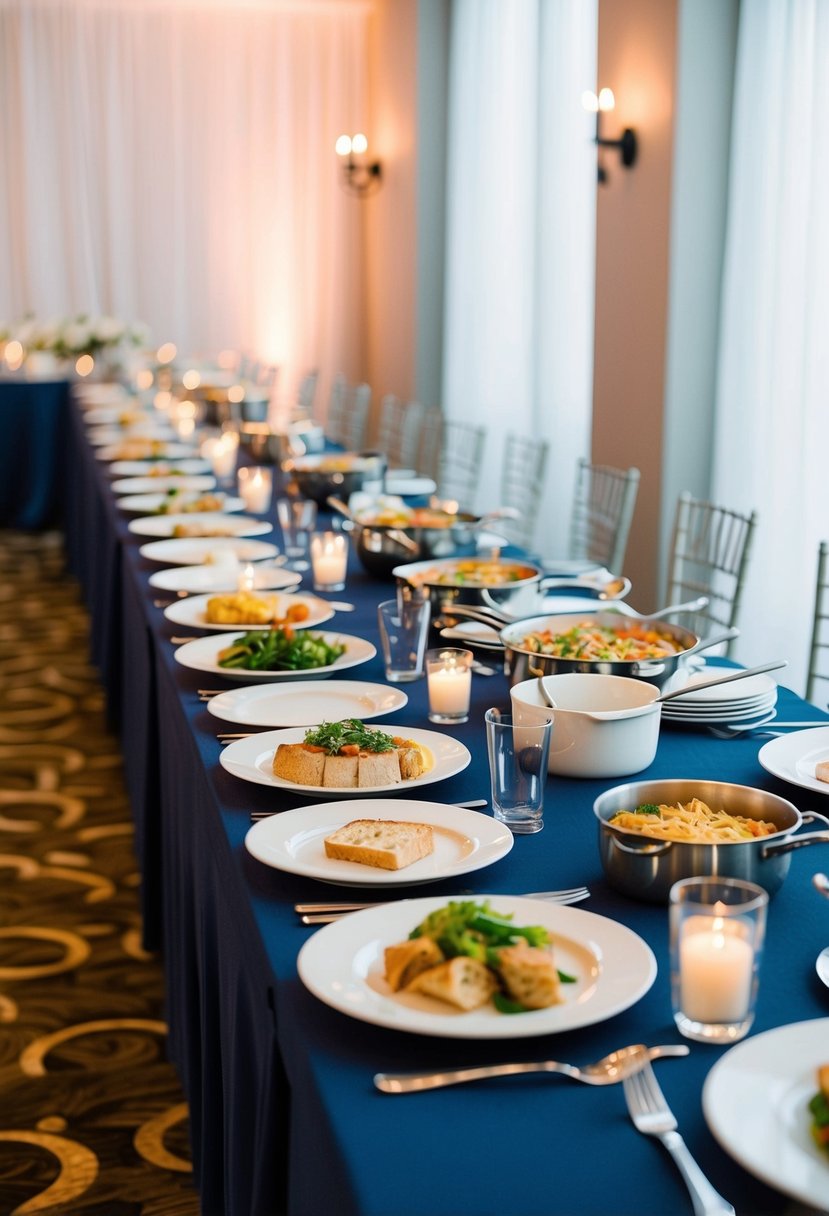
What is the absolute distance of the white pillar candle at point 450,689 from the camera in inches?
69.6

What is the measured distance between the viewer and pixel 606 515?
3.71m

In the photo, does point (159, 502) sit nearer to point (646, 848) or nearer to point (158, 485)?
point (158, 485)

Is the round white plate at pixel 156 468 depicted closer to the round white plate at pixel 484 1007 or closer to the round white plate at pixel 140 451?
the round white plate at pixel 140 451

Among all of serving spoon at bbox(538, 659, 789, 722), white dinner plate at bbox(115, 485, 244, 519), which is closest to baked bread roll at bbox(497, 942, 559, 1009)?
serving spoon at bbox(538, 659, 789, 722)

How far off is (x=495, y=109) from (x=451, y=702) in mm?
5415

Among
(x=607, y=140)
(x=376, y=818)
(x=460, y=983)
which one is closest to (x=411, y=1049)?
(x=460, y=983)

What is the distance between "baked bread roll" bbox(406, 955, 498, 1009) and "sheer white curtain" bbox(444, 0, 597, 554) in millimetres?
4678

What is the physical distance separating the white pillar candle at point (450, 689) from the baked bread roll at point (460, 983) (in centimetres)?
79

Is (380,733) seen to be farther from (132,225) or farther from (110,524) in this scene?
(132,225)

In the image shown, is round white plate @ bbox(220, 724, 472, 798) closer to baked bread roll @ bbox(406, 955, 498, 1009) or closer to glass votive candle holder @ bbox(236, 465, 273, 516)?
baked bread roll @ bbox(406, 955, 498, 1009)

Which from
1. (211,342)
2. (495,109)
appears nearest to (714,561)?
(495,109)

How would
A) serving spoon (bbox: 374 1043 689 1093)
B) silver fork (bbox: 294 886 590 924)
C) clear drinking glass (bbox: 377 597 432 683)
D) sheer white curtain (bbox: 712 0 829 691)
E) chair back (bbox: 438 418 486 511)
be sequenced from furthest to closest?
1. chair back (bbox: 438 418 486 511)
2. sheer white curtain (bbox: 712 0 829 691)
3. clear drinking glass (bbox: 377 597 432 683)
4. silver fork (bbox: 294 886 590 924)
5. serving spoon (bbox: 374 1043 689 1093)

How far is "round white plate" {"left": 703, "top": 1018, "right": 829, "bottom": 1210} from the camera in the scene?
76cm

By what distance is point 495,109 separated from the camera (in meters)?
6.52
